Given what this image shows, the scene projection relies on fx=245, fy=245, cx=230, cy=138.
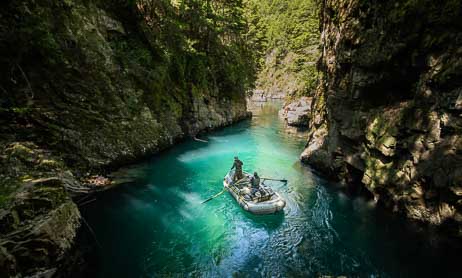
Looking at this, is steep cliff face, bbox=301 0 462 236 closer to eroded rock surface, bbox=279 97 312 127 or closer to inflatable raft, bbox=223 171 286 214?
inflatable raft, bbox=223 171 286 214

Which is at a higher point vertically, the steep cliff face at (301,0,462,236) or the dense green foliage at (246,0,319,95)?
the dense green foliage at (246,0,319,95)

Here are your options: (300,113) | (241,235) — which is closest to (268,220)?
(241,235)

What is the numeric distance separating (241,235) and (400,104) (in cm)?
913

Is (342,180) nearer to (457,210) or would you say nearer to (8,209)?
(457,210)

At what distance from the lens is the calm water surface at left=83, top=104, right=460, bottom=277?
7980mm

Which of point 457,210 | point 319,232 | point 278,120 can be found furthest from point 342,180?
point 278,120

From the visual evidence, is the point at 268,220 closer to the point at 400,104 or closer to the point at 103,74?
the point at 400,104

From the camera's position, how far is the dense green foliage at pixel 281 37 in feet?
128

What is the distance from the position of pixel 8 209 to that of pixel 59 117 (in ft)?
20.4

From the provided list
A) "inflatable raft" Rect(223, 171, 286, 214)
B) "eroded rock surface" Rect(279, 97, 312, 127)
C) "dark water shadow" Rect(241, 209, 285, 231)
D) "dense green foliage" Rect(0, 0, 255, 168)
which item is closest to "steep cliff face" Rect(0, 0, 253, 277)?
"dense green foliage" Rect(0, 0, 255, 168)

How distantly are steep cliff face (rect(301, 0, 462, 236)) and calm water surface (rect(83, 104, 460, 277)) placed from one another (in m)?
1.54

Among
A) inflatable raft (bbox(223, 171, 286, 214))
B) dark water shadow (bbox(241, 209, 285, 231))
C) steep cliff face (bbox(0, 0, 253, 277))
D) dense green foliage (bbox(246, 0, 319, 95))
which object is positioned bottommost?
dark water shadow (bbox(241, 209, 285, 231))

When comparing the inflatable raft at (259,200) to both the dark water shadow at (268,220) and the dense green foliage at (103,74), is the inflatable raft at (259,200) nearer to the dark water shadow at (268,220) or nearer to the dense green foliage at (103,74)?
the dark water shadow at (268,220)

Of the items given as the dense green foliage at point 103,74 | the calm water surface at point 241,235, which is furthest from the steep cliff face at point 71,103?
the calm water surface at point 241,235
